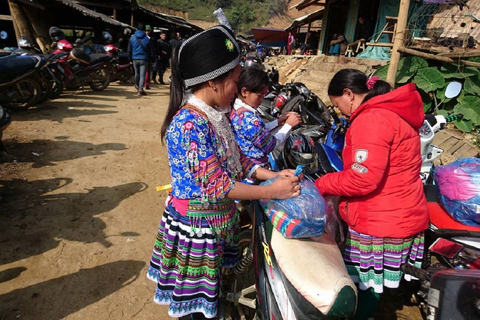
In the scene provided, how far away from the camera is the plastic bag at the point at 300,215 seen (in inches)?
51.9

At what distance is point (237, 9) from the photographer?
51.0 metres

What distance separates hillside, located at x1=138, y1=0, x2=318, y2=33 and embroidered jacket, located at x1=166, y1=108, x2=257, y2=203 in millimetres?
47503

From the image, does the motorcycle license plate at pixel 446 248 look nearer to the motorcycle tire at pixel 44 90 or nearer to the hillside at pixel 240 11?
the motorcycle tire at pixel 44 90

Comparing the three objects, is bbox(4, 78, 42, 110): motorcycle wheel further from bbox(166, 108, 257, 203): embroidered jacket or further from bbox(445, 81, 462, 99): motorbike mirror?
bbox(445, 81, 462, 99): motorbike mirror

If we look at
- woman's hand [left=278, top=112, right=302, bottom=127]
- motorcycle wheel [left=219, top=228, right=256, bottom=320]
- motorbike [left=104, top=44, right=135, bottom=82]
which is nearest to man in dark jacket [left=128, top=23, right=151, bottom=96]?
motorbike [left=104, top=44, right=135, bottom=82]

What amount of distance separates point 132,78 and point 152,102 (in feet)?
15.3

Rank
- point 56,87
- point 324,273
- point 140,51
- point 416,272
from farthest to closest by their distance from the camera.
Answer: point 140,51 → point 56,87 → point 416,272 → point 324,273

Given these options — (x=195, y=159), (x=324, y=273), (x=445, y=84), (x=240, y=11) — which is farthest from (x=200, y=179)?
(x=240, y=11)

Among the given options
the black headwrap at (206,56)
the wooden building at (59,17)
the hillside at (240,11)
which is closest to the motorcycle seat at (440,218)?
the black headwrap at (206,56)

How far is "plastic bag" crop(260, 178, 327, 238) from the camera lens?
1.32 m

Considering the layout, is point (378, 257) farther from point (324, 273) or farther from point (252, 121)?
point (252, 121)

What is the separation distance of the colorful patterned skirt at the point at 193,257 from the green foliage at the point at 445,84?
6249 mm

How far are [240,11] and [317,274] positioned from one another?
55847mm

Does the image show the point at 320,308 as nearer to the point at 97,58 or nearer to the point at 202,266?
the point at 202,266
